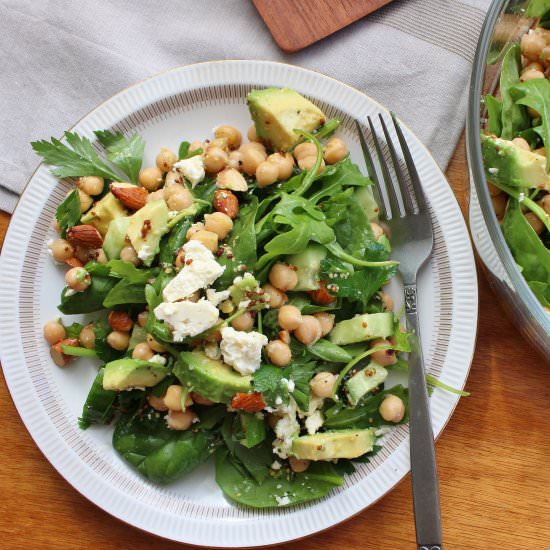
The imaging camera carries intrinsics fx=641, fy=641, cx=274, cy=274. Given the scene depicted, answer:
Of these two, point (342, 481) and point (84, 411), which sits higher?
point (84, 411)

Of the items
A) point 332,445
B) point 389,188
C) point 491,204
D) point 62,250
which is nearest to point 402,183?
point 389,188

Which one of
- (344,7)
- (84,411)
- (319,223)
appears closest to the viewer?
(319,223)

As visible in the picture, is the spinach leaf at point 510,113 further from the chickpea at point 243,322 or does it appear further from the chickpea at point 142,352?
the chickpea at point 142,352

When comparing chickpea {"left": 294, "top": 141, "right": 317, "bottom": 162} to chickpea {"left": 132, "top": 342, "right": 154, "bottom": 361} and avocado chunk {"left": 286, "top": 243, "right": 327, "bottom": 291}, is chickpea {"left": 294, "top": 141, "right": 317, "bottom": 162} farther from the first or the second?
chickpea {"left": 132, "top": 342, "right": 154, "bottom": 361}

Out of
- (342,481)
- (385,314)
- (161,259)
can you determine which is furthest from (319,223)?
(342,481)

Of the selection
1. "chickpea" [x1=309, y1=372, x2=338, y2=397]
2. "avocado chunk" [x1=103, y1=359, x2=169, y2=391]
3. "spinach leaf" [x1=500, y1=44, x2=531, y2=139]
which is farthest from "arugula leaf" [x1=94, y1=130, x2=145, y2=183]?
"spinach leaf" [x1=500, y1=44, x2=531, y2=139]

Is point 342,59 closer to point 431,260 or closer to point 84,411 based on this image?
point 431,260

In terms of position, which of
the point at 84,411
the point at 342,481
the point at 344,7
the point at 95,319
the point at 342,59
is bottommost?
the point at 342,481
